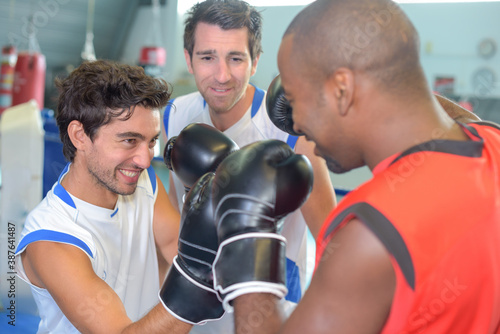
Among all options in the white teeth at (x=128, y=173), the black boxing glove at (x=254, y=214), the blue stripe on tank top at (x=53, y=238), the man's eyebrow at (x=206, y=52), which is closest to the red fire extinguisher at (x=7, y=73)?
the man's eyebrow at (x=206, y=52)

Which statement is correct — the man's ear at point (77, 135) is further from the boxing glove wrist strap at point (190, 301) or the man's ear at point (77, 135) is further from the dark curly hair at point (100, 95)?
the boxing glove wrist strap at point (190, 301)

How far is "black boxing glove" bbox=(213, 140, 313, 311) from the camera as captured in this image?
2.86ft

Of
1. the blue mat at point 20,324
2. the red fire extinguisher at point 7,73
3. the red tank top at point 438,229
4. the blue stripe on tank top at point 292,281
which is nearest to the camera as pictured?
the red tank top at point 438,229

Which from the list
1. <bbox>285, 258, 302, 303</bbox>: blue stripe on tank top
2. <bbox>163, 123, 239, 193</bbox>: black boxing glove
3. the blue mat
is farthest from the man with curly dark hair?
the blue mat

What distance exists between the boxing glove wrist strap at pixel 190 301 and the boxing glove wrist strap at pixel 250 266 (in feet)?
0.40

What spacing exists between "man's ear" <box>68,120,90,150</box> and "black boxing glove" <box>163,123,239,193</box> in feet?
1.02

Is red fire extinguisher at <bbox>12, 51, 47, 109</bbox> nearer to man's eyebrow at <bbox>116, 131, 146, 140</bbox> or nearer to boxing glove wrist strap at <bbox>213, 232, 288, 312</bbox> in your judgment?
man's eyebrow at <bbox>116, 131, 146, 140</bbox>

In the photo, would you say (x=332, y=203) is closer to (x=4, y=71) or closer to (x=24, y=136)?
(x=24, y=136)

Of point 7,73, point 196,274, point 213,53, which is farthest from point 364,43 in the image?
point 7,73

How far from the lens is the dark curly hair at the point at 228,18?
179 cm

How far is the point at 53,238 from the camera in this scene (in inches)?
51.1

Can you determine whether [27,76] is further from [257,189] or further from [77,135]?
[257,189]

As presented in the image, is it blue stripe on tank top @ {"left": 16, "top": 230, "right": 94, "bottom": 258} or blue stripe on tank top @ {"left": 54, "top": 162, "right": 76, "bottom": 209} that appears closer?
blue stripe on tank top @ {"left": 16, "top": 230, "right": 94, "bottom": 258}

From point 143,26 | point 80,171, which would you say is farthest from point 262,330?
point 143,26
